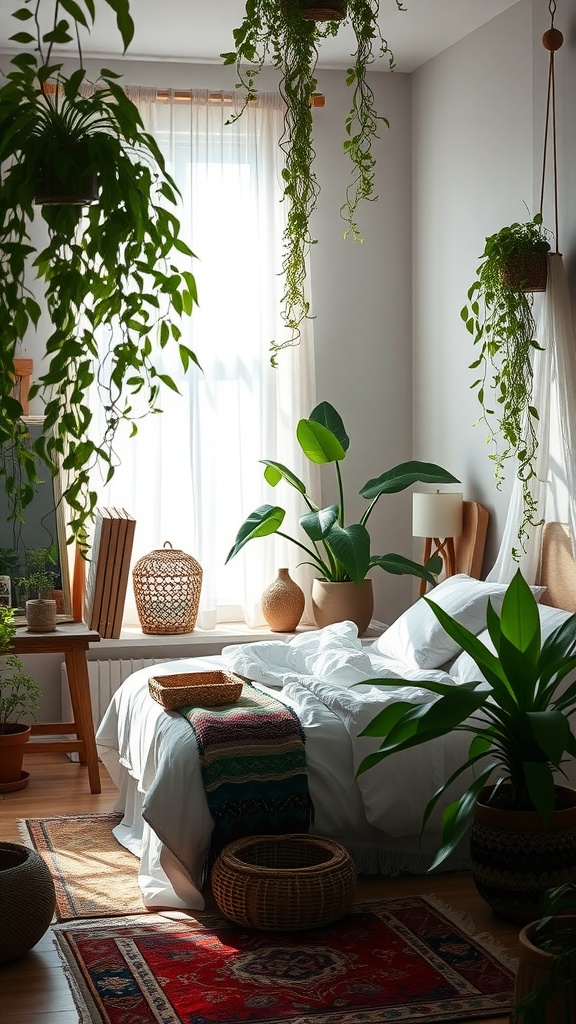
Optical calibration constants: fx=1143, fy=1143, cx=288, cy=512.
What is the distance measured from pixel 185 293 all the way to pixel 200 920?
7.16ft

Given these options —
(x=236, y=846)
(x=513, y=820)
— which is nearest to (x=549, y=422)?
(x=513, y=820)

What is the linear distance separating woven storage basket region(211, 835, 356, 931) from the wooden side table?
1636 millimetres

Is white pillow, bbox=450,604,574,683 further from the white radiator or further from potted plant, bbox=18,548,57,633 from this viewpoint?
potted plant, bbox=18,548,57,633

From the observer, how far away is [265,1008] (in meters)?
2.77

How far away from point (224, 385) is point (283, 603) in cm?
116

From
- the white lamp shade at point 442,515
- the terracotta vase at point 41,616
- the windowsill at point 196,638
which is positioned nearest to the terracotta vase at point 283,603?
the windowsill at point 196,638

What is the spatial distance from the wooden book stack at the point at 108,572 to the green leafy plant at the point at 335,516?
0.52 metres

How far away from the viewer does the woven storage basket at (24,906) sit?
300 cm

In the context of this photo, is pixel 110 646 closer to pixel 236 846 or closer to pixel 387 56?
pixel 236 846

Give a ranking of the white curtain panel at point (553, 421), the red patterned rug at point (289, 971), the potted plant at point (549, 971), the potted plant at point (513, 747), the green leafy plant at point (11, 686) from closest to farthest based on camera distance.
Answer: the potted plant at point (549, 971)
the red patterned rug at point (289, 971)
the potted plant at point (513, 747)
the white curtain panel at point (553, 421)
the green leafy plant at point (11, 686)

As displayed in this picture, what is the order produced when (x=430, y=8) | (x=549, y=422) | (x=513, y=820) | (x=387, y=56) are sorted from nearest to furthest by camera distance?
(x=513, y=820) < (x=549, y=422) < (x=430, y=8) < (x=387, y=56)

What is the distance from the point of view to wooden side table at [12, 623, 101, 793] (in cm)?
475

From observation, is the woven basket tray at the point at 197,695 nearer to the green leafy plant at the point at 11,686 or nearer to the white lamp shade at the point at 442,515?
the green leafy plant at the point at 11,686

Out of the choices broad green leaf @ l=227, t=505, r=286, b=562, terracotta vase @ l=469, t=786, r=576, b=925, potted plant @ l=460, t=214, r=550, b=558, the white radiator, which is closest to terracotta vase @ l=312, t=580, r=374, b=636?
broad green leaf @ l=227, t=505, r=286, b=562
